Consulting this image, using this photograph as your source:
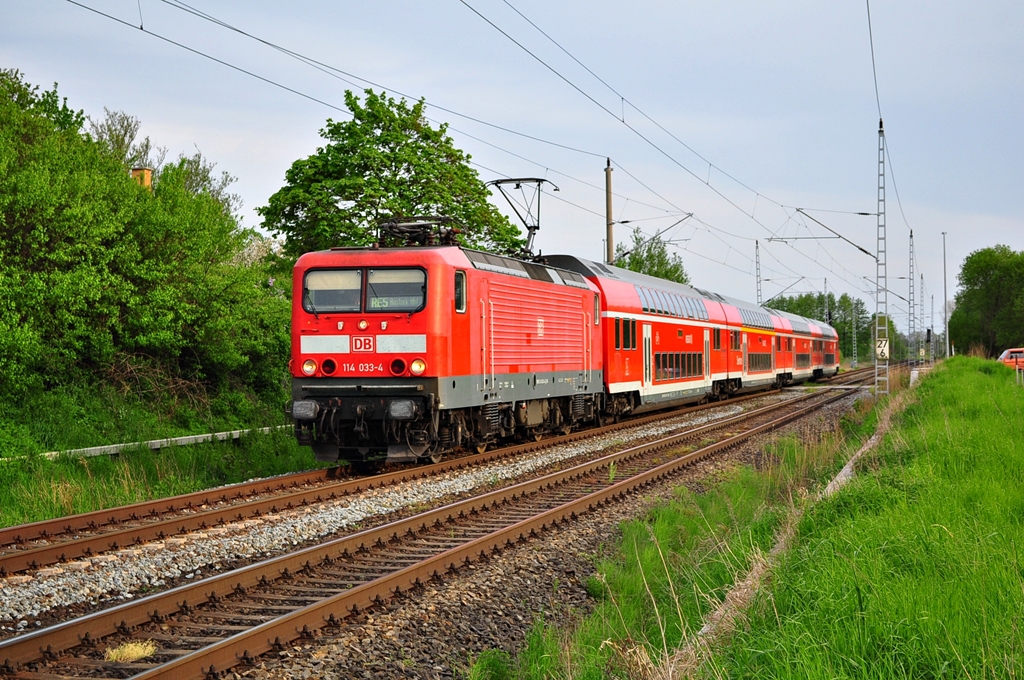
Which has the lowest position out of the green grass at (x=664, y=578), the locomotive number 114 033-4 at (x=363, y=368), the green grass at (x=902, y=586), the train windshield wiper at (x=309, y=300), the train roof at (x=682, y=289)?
the green grass at (x=664, y=578)

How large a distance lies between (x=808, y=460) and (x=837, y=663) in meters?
10.5

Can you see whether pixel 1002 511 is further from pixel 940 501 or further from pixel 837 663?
pixel 837 663

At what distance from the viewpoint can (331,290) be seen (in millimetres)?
13945

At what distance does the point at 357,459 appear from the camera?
1448cm

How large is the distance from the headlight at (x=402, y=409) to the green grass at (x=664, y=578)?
3.79 metres

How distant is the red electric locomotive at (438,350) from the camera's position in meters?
13.4

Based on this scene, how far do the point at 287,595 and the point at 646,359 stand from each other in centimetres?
1687

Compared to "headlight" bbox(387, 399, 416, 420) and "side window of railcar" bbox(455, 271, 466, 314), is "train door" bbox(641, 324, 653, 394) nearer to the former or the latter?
"side window of railcar" bbox(455, 271, 466, 314)

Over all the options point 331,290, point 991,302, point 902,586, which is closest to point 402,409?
point 331,290

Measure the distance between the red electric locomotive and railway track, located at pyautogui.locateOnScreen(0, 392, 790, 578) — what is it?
0.77 meters

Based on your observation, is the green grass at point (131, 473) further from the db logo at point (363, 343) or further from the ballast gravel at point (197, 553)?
the db logo at point (363, 343)

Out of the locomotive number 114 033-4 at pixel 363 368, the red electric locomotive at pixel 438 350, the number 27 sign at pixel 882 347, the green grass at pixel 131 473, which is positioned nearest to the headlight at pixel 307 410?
the red electric locomotive at pixel 438 350

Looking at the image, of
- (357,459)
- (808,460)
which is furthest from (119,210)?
(808,460)

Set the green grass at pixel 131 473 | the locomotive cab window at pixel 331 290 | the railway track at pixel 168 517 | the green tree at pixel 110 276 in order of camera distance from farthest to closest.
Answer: the green tree at pixel 110 276
the locomotive cab window at pixel 331 290
the green grass at pixel 131 473
the railway track at pixel 168 517
